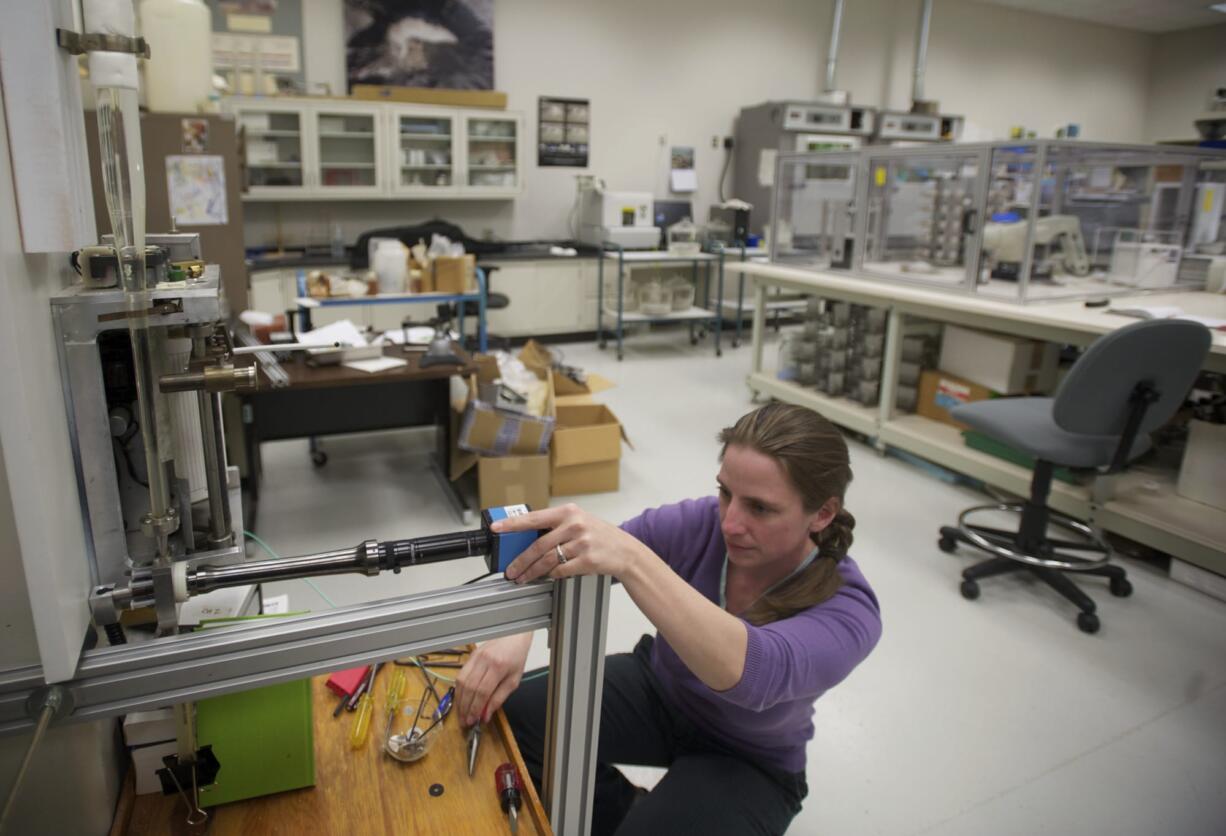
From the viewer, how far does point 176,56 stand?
3.28m

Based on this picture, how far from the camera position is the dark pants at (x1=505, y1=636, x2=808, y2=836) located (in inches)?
44.4

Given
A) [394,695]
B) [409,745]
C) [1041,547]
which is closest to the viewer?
[409,745]

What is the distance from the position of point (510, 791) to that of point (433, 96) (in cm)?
542

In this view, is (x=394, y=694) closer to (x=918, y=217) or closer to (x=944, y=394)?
(x=944, y=394)

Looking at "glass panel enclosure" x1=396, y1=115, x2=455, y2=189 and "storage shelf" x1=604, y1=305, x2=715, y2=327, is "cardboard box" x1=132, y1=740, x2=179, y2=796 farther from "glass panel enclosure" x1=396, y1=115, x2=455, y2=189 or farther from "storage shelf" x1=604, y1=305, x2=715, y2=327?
"glass panel enclosure" x1=396, y1=115, x2=455, y2=189

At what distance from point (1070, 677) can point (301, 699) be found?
6.81 ft

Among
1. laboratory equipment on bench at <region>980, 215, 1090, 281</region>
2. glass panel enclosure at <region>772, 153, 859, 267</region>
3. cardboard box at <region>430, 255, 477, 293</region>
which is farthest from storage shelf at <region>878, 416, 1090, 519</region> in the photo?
cardboard box at <region>430, 255, 477, 293</region>

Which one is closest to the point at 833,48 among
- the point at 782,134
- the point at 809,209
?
the point at 782,134

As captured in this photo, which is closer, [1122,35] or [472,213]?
[472,213]

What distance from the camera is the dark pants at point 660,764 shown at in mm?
1127

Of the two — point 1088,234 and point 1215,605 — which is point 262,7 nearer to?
point 1088,234

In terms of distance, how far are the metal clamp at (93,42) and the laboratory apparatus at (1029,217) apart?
3.18 meters

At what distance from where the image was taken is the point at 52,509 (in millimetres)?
642

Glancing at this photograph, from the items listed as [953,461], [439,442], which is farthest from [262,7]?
[953,461]
